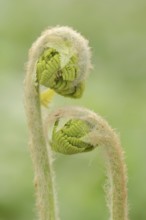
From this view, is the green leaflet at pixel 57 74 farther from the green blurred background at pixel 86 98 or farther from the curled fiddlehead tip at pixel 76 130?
the green blurred background at pixel 86 98

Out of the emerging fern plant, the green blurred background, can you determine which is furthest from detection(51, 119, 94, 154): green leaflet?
the green blurred background

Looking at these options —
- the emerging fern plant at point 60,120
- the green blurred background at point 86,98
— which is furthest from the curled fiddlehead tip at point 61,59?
the green blurred background at point 86,98

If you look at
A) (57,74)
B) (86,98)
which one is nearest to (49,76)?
(57,74)

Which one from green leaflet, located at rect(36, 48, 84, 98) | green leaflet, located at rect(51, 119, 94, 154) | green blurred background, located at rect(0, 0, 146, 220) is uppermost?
green blurred background, located at rect(0, 0, 146, 220)

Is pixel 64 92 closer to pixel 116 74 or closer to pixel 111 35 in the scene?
pixel 116 74

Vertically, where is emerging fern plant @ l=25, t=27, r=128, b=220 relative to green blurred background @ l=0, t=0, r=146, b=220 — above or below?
below

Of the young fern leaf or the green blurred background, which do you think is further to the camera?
the green blurred background

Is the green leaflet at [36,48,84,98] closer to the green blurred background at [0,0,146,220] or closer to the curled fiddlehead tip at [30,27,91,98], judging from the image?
the curled fiddlehead tip at [30,27,91,98]
